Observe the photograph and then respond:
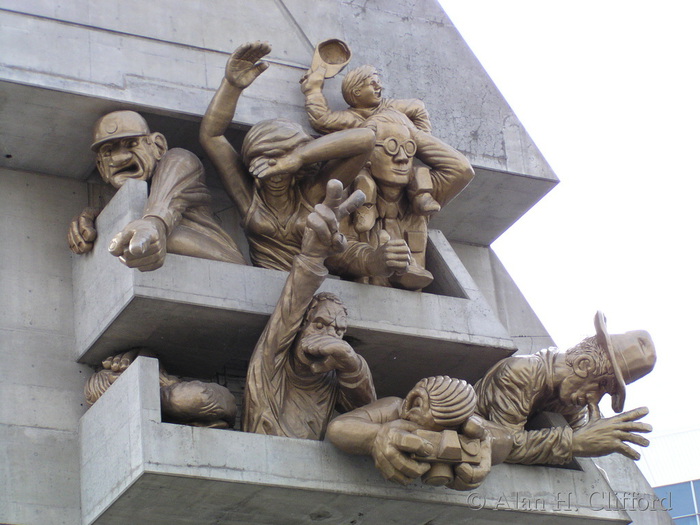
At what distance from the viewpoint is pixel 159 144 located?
9.23 meters

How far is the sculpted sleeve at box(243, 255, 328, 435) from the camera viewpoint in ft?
27.7

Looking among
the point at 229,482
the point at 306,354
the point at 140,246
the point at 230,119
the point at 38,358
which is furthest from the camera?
the point at 230,119

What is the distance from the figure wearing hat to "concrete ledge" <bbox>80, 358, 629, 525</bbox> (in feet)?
1.02

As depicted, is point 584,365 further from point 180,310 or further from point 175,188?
point 175,188

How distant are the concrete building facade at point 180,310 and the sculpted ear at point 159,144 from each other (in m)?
0.21

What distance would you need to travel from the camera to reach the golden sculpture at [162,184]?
8.77m

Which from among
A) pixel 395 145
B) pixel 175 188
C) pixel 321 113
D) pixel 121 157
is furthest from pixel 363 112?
pixel 121 157

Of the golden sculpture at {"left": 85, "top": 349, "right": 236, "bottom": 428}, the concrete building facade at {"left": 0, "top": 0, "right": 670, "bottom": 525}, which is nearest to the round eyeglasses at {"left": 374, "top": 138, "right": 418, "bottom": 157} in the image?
the concrete building facade at {"left": 0, "top": 0, "right": 670, "bottom": 525}

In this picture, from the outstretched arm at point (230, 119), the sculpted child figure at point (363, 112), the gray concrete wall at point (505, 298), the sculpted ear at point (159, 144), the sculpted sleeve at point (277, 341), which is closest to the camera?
the sculpted sleeve at point (277, 341)

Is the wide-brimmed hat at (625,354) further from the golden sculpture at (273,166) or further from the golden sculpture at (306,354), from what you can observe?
the golden sculpture at (273,166)

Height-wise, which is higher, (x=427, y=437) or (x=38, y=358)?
(x=38, y=358)

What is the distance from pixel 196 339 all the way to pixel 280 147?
1251 millimetres

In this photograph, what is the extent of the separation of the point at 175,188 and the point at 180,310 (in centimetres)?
77

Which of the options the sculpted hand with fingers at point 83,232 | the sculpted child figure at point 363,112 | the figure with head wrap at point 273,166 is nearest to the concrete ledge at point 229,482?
the sculpted hand with fingers at point 83,232
